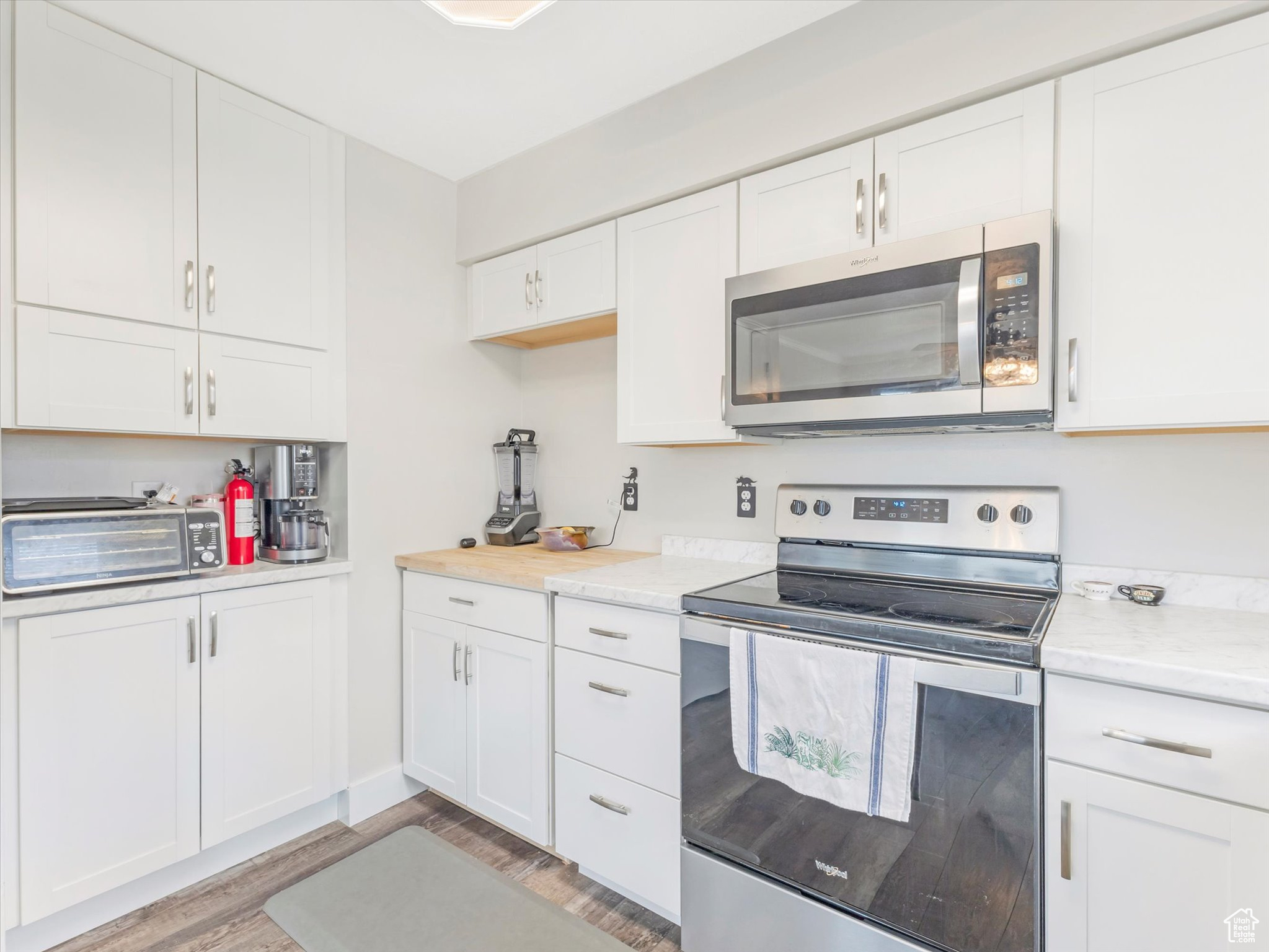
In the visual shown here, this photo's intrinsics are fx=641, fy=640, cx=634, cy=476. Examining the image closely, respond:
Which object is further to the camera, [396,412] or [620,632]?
[396,412]

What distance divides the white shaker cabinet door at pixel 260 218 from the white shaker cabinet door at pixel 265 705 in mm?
889

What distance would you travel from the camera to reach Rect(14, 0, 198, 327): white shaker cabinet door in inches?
65.6

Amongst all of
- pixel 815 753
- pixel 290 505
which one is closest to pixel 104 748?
pixel 290 505

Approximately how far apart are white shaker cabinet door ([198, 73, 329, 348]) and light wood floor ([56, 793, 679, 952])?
165cm

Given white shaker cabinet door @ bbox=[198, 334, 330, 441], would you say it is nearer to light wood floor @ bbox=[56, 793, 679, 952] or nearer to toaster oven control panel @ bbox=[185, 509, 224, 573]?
toaster oven control panel @ bbox=[185, 509, 224, 573]

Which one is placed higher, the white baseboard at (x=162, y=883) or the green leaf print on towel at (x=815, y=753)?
the green leaf print on towel at (x=815, y=753)

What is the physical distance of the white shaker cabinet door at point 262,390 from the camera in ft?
6.59

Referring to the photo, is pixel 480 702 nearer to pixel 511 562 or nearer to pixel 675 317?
pixel 511 562

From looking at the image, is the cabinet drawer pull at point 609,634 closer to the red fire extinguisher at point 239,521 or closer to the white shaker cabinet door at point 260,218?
the red fire extinguisher at point 239,521

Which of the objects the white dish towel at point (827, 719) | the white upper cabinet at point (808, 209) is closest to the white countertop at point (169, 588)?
the white dish towel at point (827, 719)

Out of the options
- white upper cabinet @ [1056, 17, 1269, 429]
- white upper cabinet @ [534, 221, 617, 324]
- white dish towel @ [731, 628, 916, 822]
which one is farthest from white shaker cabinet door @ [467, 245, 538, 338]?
white upper cabinet @ [1056, 17, 1269, 429]

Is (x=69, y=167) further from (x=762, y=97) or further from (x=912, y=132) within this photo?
(x=912, y=132)

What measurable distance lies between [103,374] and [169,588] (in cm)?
63

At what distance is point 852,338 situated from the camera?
168 cm
